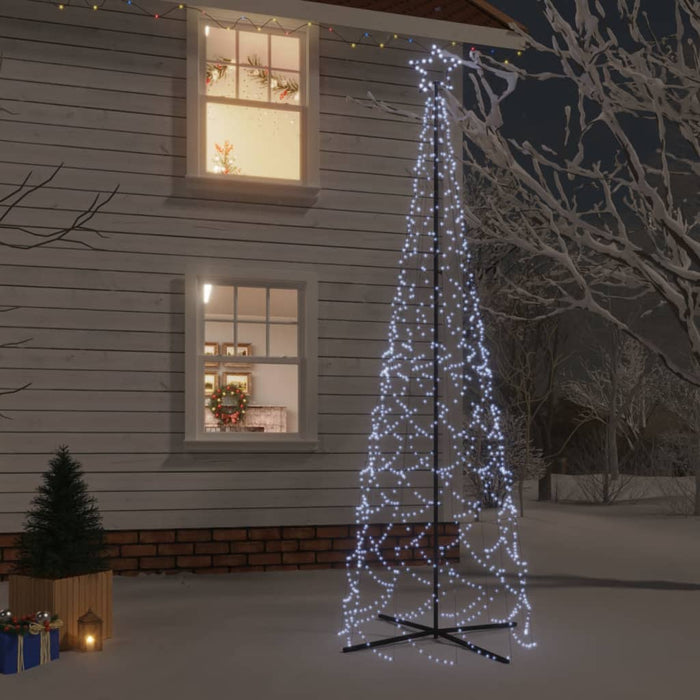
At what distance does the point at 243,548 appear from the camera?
29.1 feet

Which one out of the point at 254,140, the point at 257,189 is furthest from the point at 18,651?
the point at 254,140

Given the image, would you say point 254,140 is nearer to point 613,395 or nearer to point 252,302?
point 252,302

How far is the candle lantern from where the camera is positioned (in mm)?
5812

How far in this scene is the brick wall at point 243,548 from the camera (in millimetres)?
8586

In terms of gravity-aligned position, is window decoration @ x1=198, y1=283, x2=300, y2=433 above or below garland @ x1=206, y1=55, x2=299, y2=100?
below

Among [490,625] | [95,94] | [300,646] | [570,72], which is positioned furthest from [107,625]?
[570,72]

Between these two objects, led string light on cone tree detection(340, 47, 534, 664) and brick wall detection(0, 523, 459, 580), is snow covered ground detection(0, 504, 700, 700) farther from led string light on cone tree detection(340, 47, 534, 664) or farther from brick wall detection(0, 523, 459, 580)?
led string light on cone tree detection(340, 47, 534, 664)

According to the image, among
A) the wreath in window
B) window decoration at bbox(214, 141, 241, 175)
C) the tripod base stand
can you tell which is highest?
window decoration at bbox(214, 141, 241, 175)

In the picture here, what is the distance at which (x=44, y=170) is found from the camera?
8555 millimetres

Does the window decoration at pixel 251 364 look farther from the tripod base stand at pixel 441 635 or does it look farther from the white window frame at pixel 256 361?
the tripod base stand at pixel 441 635

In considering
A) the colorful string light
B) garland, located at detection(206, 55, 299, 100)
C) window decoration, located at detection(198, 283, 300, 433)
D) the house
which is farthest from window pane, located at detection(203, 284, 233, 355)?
the colorful string light

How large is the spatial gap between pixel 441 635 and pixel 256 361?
354 centimetres

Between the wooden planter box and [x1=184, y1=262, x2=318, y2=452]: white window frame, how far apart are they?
2687 millimetres

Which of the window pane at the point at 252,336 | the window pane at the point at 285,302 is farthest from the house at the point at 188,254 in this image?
the window pane at the point at 252,336
